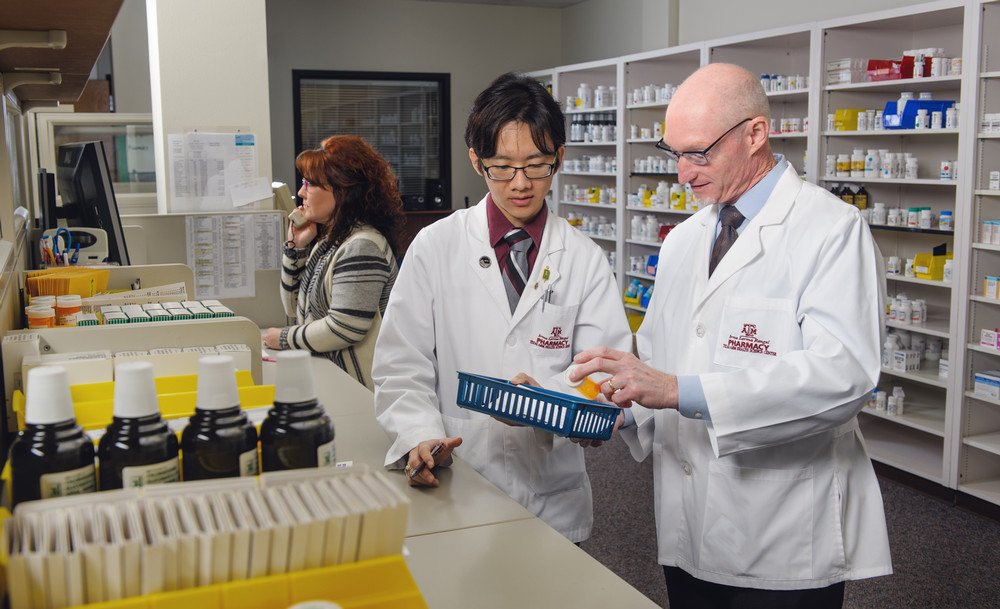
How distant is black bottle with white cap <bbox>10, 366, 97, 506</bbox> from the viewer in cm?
77

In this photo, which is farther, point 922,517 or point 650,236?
point 650,236

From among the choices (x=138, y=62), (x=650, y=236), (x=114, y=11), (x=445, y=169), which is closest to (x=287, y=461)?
(x=114, y=11)

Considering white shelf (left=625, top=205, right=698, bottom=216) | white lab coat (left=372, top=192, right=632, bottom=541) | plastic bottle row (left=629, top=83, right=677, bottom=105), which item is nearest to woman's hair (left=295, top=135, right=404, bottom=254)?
white lab coat (left=372, top=192, right=632, bottom=541)

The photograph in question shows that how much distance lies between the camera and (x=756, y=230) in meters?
1.63

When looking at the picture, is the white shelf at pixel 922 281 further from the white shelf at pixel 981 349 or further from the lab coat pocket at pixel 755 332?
the lab coat pocket at pixel 755 332

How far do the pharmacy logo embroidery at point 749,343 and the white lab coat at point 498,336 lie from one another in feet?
0.80

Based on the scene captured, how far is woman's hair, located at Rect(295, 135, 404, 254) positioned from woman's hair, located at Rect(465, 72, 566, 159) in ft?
3.76

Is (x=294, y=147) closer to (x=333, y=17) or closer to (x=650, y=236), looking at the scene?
(x=333, y=17)

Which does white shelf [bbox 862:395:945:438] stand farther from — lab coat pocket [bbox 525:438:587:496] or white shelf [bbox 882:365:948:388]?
lab coat pocket [bbox 525:438:587:496]

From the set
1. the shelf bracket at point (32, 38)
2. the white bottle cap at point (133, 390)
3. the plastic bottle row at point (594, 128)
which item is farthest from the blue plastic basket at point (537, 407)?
the plastic bottle row at point (594, 128)

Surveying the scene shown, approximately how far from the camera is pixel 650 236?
247 inches

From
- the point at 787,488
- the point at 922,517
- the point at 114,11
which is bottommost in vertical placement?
the point at 922,517

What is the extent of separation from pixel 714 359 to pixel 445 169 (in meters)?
7.93

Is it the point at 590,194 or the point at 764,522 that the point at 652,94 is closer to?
the point at 590,194
